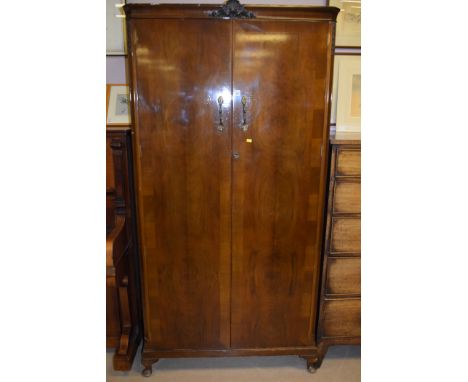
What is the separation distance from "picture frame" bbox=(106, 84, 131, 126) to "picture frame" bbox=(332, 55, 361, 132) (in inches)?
48.4

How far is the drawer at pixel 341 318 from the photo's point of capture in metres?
1.64

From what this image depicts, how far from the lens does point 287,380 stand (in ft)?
5.50

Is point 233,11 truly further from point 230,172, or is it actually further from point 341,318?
point 341,318

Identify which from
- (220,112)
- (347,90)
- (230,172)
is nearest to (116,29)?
(220,112)

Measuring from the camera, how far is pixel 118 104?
1805mm

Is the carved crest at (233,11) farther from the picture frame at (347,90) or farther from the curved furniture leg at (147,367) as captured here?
the curved furniture leg at (147,367)

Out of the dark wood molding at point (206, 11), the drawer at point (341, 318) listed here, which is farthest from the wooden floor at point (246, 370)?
the dark wood molding at point (206, 11)

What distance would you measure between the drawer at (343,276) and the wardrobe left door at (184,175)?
0.53 m

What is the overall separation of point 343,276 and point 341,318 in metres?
0.24
